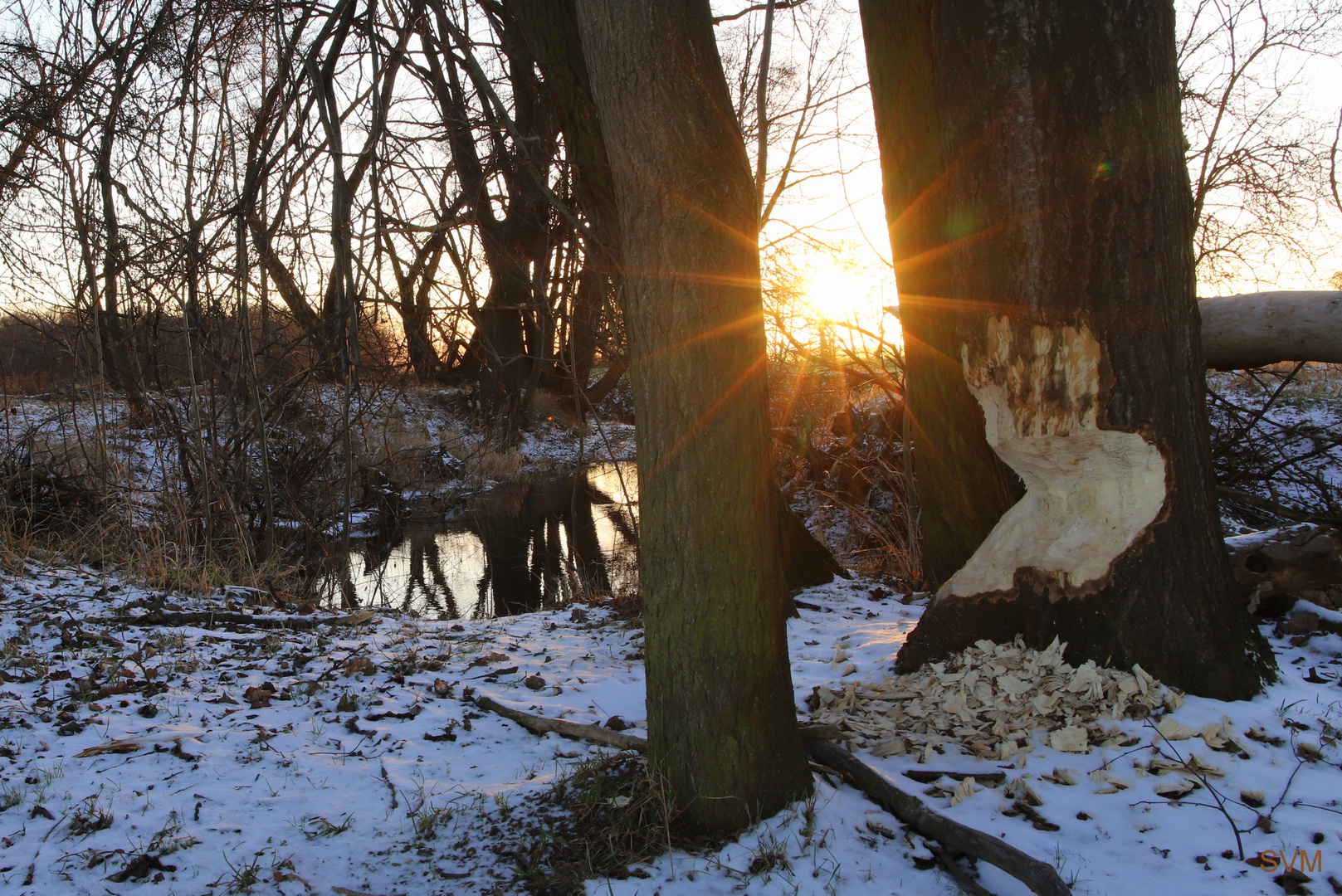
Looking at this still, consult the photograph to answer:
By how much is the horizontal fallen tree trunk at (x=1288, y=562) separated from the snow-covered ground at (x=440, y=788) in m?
0.32

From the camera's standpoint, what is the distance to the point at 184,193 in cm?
491

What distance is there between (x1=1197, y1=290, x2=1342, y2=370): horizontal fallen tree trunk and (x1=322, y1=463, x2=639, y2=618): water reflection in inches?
151

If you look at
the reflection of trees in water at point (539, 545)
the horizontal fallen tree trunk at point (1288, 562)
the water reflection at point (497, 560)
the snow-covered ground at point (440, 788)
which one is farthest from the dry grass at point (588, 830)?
the water reflection at point (497, 560)

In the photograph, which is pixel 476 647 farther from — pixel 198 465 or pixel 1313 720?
pixel 1313 720

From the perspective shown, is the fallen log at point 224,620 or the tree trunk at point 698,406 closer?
the tree trunk at point 698,406

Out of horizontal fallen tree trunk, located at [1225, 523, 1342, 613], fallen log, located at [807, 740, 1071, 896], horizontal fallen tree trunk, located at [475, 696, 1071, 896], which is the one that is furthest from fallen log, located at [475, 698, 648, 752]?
horizontal fallen tree trunk, located at [1225, 523, 1342, 613]

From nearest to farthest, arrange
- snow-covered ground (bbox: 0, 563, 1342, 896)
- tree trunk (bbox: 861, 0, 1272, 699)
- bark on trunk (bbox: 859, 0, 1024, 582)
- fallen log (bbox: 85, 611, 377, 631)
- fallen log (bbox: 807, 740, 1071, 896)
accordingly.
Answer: fallen log (bbox: 807, 740, 1071, 896), snow-covered ground (bbox: 0, 563, 1342, 896), tree trunk (bbox: 861, 0, 1272, 699), bark on trunk (bbox: 859, 0, 1024, 582), fallen log (bbox: 85, 611, 377, 631)

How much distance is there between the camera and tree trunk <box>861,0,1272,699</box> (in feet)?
9.27

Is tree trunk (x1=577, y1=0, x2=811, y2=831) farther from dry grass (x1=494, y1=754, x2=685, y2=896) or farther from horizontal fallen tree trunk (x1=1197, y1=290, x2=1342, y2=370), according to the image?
horizontal fallen tree trunk (x1=1197, y1=290, x2=1342, y2=370)

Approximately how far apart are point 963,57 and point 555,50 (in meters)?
2.29

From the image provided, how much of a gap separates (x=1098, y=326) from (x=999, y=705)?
1.40m

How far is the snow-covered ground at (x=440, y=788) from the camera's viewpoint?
2014 millimetres

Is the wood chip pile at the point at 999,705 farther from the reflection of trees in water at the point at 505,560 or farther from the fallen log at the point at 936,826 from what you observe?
the reflection of trees in water at the point at 505,560

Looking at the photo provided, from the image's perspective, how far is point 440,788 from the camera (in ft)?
8.43
